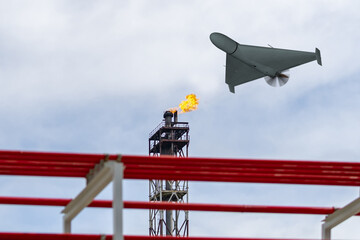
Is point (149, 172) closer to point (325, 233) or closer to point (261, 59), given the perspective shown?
point (325, 233)

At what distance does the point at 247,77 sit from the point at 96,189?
4042 cm

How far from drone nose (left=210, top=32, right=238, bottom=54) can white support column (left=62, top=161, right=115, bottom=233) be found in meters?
37.4

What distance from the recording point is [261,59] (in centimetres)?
5309

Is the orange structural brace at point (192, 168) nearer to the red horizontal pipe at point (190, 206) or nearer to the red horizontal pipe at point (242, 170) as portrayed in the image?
the red horizontal pipe at point (242, 170)

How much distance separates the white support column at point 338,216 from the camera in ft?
55.4

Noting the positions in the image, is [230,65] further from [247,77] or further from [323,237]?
[323,237]

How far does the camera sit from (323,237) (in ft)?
58.1

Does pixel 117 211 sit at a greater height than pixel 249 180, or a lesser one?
lesser

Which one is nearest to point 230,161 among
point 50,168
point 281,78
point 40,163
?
point 50,168

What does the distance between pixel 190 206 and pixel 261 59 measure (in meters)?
36.9

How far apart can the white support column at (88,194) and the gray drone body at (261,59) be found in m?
36.1

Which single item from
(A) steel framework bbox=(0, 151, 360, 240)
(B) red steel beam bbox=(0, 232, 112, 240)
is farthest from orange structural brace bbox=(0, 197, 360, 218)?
(B) red steel beam bbox=(0, 232, 112, 240)

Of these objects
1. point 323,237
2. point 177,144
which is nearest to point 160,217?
point 177,144

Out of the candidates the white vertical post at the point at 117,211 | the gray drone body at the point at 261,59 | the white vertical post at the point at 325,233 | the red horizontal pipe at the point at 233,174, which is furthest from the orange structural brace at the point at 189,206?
the gray drone body at the point at 261,59
